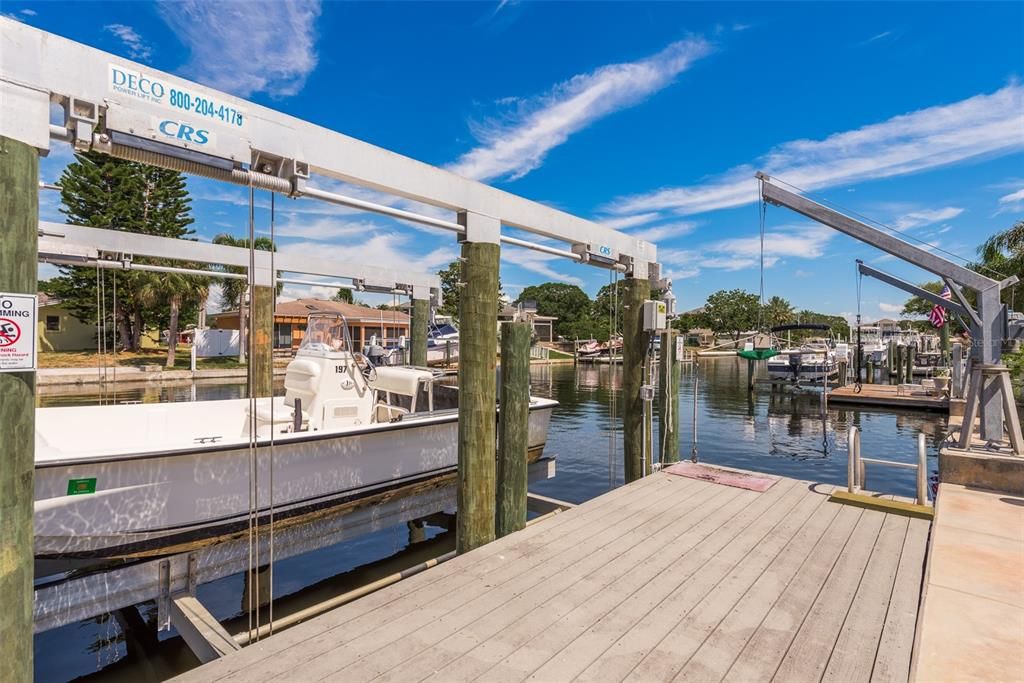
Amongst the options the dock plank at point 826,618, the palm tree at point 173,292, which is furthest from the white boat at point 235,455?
the palm tree at point 173,292

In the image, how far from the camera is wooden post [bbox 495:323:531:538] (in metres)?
5.30

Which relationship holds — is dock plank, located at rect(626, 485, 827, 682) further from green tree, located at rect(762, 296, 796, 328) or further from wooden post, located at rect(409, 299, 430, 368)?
green tree, located at rect(762, 296, 796, 328)

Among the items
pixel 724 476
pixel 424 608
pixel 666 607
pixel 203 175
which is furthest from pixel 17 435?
pixel 724 476

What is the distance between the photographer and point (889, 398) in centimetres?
2284

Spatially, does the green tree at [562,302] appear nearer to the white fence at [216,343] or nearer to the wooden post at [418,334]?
the white fence at [216,343]

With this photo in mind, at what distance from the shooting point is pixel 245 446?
18.4ft

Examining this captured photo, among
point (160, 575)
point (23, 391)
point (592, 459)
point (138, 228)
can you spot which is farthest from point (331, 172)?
point (138, 228)

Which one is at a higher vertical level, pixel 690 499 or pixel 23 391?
pixel 23 391

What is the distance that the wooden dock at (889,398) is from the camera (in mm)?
21547

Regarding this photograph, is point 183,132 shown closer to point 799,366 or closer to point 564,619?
point 564,619

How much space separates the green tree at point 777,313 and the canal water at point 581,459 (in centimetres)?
5887

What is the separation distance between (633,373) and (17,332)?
6408 millimetres

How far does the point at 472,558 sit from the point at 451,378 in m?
6.64

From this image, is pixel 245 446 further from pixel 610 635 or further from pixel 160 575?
pixel 610 635
